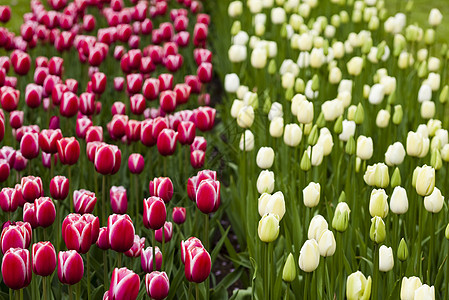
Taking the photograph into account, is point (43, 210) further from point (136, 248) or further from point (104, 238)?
point (136, 248)

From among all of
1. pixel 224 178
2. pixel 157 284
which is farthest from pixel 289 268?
pixel 224 178

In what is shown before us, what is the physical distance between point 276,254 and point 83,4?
12.3 feet

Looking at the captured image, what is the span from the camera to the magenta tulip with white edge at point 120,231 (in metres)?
2.51

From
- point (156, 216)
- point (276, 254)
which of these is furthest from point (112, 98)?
point (156, 216)

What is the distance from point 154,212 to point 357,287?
79 cm

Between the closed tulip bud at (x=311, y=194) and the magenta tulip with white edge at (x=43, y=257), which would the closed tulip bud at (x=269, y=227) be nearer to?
the closed tulip bud at (x=311, y=194)

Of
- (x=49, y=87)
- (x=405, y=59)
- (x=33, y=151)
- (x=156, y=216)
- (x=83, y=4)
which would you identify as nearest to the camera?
(x=156, y=216)

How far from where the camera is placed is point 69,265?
237 centimetres

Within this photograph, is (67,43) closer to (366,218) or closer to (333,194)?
(333,194)

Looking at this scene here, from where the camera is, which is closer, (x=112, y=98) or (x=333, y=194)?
(x=333, y=194)

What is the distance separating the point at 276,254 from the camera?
361cm

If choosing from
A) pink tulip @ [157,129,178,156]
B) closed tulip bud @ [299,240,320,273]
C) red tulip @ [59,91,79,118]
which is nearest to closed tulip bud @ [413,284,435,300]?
closed tulip bud @ [299,240,320,273]

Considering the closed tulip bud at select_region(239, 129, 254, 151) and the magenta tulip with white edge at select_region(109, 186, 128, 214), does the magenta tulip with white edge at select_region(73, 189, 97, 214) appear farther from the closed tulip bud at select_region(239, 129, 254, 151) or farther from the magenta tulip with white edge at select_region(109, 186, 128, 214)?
the closed tulip bud at select_region(239, 129, 254, 151)

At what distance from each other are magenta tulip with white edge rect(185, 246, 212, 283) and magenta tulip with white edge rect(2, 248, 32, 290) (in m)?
0.52
